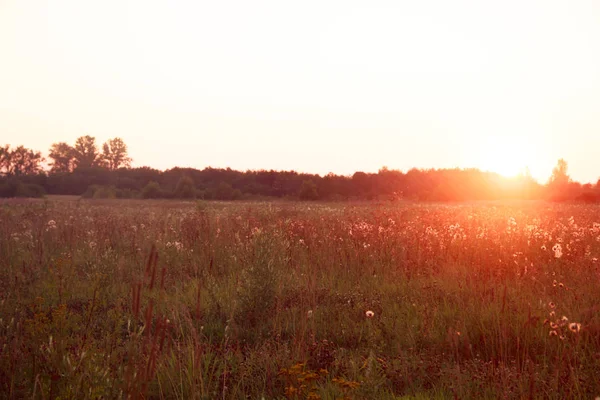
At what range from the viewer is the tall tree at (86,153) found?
2945 inches

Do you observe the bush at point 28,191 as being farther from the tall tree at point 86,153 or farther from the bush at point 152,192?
the tall tree at point 86,153

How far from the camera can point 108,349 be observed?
3.31 metres

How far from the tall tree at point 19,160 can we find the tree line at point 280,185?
232mm

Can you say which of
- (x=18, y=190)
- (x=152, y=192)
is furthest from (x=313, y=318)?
(x=18, y=190)

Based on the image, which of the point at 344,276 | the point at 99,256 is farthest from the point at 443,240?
the point at 99,256

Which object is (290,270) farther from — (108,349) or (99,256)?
(99,256)

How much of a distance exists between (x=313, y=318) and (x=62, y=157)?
278 feet

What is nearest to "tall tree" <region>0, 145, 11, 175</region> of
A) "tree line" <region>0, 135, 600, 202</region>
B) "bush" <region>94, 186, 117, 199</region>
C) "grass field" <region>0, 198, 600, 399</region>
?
"tree line" <region>0, 135, 600, 202</region>

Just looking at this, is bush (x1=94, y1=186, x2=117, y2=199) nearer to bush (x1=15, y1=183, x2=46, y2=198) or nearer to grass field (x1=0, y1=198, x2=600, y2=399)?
bush (x1=15, y1=183, x2=46, y2=198)

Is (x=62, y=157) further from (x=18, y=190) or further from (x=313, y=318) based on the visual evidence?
(x=313, y=318)

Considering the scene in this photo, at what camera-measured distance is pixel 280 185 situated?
158 ft

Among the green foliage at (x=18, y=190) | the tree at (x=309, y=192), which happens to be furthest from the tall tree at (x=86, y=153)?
the tree at (x=309, y=192)

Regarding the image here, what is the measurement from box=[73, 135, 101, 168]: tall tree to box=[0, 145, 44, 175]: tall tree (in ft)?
27.2

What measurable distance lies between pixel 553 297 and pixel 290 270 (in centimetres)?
339
